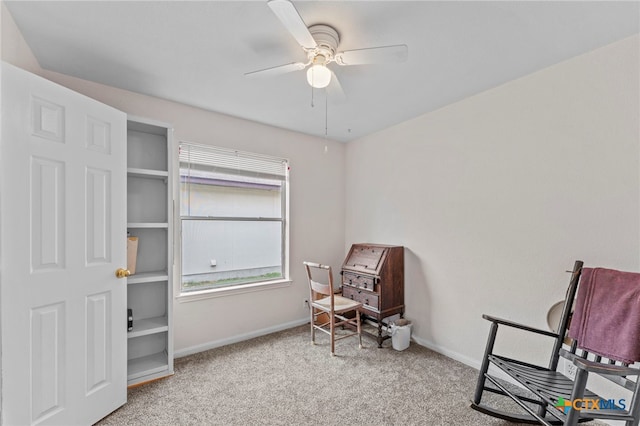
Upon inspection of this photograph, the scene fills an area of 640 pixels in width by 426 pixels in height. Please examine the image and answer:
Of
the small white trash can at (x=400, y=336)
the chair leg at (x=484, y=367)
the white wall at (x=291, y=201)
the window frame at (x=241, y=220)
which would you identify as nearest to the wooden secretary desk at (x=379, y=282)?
the small white trash can at (x=400, y=336)

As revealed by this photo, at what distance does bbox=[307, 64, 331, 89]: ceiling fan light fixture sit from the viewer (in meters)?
1.75

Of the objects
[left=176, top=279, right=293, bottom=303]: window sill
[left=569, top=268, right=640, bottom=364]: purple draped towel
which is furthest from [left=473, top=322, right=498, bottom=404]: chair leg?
[left=176, top=279, right=293, bottom=303]: window sill

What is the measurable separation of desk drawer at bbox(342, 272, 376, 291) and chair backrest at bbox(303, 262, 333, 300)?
23 centimetres

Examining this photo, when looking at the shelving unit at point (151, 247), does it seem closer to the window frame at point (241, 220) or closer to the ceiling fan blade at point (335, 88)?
the window frame at point (241, 220)

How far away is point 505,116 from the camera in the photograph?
7.90 feet

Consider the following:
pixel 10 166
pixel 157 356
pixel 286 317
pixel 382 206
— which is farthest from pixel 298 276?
pixel 10 166

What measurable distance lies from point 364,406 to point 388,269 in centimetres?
135

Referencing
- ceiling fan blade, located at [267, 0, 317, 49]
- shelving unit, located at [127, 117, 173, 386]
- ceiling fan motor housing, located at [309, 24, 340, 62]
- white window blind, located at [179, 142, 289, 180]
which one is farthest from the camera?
white window blind, located at [179, 142, 289, 180]

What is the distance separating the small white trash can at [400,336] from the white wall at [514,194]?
23 cm

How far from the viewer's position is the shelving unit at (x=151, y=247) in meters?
2.43

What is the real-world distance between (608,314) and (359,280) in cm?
198

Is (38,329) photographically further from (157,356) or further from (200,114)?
(200,114)

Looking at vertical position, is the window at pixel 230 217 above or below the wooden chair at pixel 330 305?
above

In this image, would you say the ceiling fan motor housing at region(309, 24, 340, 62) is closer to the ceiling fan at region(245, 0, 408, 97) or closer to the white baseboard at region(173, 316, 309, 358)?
the ceiling fan at region(245, 0, 408, 97)
